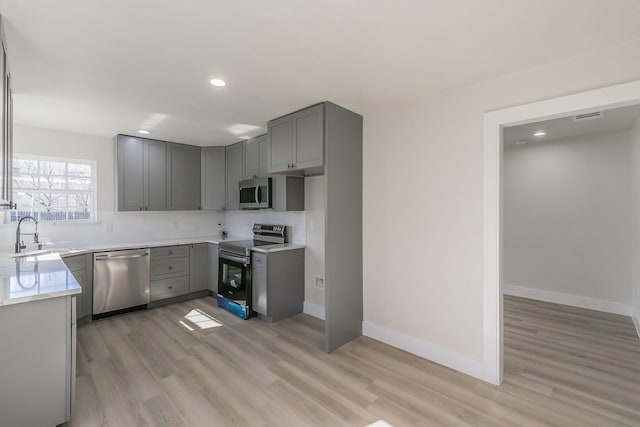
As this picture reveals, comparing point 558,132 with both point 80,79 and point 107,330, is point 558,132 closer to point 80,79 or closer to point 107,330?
point 80,79

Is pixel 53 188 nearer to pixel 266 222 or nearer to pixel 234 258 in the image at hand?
pixel 234 258

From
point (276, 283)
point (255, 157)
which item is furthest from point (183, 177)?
point (276, 283)

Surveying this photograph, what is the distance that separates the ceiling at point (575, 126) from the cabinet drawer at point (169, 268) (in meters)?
4.89

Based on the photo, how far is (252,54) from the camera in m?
2.01

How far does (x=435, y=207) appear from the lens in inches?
108

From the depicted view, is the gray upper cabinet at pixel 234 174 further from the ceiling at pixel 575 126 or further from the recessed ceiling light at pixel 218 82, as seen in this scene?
the ceiling at pixel 575 126

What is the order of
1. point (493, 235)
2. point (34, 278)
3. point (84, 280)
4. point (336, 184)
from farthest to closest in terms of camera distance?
point (84, 280)
point (336, 184)
point (493, 235)
point (34, 278)

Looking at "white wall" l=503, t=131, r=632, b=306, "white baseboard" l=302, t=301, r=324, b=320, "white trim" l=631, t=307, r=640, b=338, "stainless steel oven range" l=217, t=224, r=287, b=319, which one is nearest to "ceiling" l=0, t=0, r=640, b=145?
"stainless steel oven range" l=217, t=224, r=287, b=319

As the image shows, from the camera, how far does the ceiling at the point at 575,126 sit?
3.23 m

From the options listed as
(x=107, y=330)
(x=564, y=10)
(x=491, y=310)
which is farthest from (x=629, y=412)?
(x=107, y=330)

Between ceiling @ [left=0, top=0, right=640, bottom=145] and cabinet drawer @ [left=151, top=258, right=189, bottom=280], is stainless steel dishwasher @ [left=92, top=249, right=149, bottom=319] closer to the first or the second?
cabinet drawer @ [left=151, top=258, right=189, bottom=280]

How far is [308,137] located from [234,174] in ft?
7.03

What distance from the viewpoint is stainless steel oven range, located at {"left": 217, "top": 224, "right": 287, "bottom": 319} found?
3.75 meters

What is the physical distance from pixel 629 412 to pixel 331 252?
2.42 m
